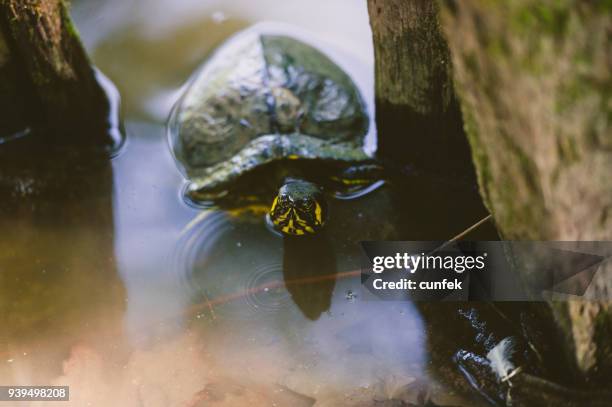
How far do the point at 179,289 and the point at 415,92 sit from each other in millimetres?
1468

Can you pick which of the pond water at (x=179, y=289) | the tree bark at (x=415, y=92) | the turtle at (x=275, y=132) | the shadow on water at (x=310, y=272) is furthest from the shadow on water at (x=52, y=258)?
the tree bark at (x=415, y=92)

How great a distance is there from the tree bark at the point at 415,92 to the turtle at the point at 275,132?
0.23 m

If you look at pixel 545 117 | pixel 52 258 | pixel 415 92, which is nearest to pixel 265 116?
pixel 415 92

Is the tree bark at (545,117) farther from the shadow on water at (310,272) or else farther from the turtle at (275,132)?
the turtle at (275,132)

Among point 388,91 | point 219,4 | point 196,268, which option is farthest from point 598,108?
point 219,4

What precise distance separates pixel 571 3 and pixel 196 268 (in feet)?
6.77

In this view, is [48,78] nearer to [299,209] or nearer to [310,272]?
[299,209]

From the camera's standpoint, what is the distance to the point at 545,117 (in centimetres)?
157

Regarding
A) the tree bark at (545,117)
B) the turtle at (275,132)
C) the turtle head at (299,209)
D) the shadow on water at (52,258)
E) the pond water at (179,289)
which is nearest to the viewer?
the tree bark at (545,117)

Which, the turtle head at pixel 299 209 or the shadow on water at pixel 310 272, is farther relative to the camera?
the turtle head at pixel 299 209

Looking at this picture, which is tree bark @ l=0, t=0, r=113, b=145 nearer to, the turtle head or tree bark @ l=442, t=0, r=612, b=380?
the turtle head

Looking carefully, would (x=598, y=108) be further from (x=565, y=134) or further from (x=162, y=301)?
(x=162, y=301)

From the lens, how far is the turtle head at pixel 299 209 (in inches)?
112

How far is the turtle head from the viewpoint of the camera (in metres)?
2.86
